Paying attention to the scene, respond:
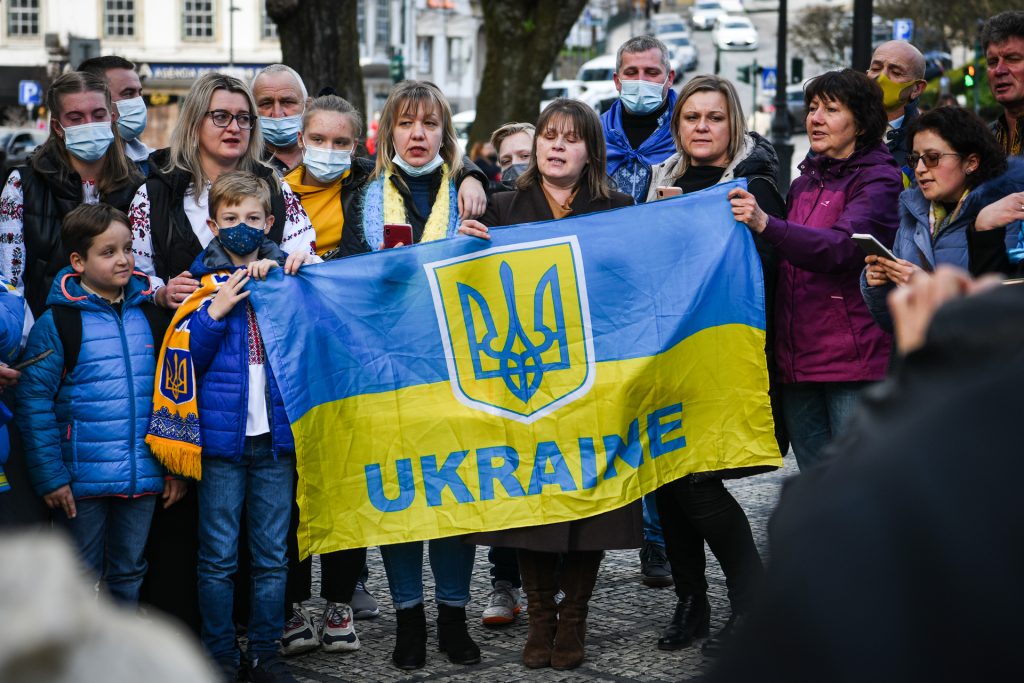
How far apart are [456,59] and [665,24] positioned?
39.6ft

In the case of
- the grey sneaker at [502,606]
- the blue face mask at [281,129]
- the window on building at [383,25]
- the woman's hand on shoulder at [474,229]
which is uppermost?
the window on building at [383,25]

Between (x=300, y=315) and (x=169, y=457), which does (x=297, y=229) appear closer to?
(x=300, y=315)

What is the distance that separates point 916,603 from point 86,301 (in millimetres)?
4149

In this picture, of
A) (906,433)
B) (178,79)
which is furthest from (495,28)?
(178,79)

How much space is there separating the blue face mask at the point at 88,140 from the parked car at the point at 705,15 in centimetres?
6974

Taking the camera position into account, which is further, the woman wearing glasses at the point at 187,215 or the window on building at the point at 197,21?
the window on building at the point at 197,21

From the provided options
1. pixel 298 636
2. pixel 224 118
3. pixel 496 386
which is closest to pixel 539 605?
pixel 496 386

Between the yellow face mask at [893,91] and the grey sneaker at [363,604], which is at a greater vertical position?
the yellow face mask at [893,91]

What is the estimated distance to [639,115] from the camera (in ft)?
21.7

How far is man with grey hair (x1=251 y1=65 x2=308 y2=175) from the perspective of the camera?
6.41 metres

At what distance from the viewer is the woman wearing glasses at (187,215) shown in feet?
16.4

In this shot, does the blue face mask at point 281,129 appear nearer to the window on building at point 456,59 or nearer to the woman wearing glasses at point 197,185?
the woman wearing glasses at point 197,185

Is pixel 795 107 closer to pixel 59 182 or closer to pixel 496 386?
pixel 496 386

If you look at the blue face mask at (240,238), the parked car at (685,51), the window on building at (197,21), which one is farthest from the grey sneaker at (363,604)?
the window on building at (197,21)
